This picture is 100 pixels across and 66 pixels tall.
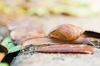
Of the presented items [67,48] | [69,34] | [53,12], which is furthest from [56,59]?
[53,12]

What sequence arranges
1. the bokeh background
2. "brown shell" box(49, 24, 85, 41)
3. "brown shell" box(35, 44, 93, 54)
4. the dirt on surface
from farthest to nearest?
the bokeh background → "brown shell" box(49, 24, 85, 41) → "brown shell" box(35, 44, 93, 54) → the dirt on surface

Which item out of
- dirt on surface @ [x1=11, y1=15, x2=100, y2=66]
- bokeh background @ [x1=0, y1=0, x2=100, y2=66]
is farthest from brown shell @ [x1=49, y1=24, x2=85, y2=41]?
bokeh background @ [x1=0, y1=0, x2=100, y2=66]

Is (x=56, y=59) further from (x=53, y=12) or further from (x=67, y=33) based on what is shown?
(x=53, y=12)

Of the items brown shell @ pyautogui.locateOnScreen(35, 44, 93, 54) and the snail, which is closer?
brown shell @ pyautogui.locateOnScreen(35, 44, 93, 54)

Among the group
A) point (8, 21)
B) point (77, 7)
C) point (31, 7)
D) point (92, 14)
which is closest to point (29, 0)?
point (31, 7)

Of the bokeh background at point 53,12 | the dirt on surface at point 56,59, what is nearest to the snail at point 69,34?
the dirt on surface at point 56,59

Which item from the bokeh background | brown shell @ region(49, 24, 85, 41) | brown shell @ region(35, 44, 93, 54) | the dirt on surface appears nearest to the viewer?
the dirt on surface

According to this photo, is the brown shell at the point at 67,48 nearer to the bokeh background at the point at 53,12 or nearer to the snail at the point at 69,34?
the snail at the point at 69,34

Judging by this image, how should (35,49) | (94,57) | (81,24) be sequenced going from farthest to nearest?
(81,24)
(35,49)
(94,57)

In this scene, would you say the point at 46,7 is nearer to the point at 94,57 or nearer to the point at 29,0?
the point at 29,0

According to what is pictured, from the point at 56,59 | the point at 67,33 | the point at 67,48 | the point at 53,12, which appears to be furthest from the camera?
the point at 53,12

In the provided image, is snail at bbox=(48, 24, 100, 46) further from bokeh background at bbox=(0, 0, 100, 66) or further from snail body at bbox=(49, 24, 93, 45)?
bokeh background at bbox=(0, 0, 100, 66)
